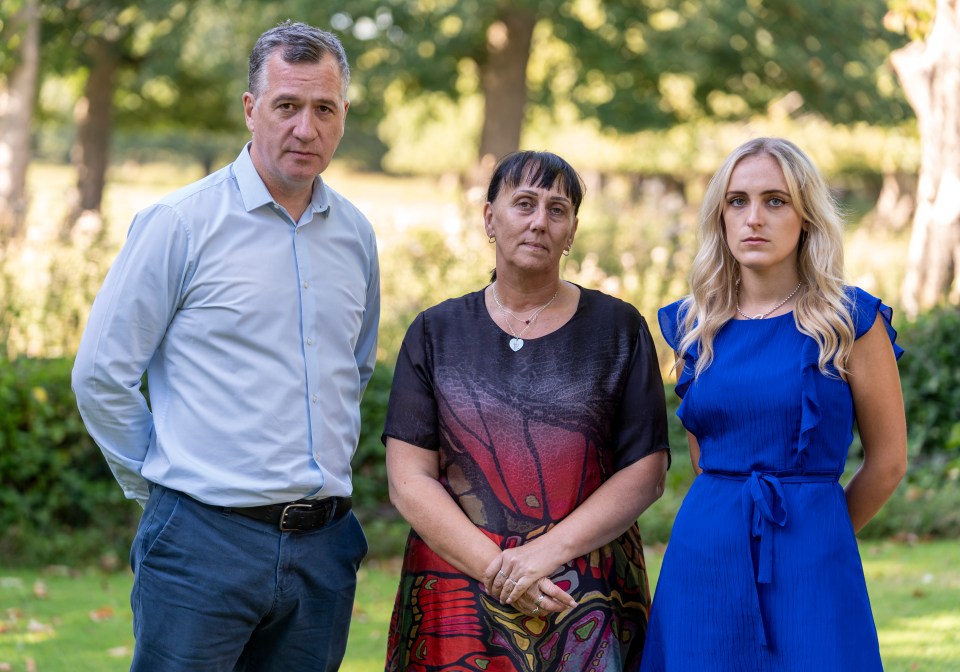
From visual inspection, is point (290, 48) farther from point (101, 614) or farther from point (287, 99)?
point (101, 614)

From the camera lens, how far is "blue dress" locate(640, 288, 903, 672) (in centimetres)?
284

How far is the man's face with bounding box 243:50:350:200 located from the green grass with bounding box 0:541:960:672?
2993 millimetres

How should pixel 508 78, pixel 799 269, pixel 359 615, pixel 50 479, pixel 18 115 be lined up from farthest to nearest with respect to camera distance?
1. pixel 508 78
2. pixel 18 115
3. pixel 50 479
4. pixel 359 615
5. pixel 799 269

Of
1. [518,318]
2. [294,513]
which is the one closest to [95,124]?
[518,318]

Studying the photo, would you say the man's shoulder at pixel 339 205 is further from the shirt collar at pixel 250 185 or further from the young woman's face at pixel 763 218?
the young woman's face at pixel 763 218

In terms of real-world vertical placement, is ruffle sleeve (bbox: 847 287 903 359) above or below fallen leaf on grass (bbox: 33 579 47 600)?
above

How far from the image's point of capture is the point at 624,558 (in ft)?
10.5

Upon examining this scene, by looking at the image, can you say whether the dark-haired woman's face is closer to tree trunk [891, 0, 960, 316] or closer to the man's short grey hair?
the man's short grey hair

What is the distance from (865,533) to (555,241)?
17.2ft

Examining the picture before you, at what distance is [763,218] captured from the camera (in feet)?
9.74

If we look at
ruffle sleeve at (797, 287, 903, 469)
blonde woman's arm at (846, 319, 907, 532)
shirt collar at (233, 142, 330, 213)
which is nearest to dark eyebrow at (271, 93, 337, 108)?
shirt collar at (233, 142, 330, 213)

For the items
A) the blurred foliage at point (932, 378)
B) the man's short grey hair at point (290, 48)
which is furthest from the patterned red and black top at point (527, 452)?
the blurred foliage at point (932, 378)

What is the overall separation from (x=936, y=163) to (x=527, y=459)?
7523mm

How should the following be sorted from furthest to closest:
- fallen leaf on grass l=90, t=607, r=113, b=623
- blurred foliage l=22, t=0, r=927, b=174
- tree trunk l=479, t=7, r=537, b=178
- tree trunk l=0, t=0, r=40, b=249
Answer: tree trunk l=479, t=7, r=537, b=178 → blurred foliage l=22, t=0, r=927, b=174 → tree trunk l=0, t=0, r=40, b=249 → fallen leaf on grass l=90, t=607, r=113, b=623
